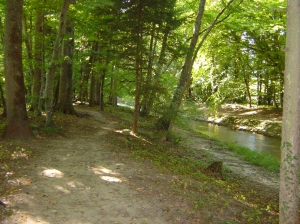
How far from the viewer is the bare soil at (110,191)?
15.5 feet

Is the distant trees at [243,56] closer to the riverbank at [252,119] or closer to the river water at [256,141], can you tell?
the riverbank at [252,119]

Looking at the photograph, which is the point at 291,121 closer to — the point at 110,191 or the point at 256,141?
the point at 110,191

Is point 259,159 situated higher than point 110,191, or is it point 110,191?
point 110,191

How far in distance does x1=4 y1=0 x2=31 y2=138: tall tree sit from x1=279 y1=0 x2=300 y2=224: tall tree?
7018mm

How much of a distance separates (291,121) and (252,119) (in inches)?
855

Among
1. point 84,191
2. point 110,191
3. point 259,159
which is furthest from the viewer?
point 259,159

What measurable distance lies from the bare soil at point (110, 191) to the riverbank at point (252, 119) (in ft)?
43.4

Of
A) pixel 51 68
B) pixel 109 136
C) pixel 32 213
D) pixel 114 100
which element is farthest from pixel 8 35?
pixel 114 100

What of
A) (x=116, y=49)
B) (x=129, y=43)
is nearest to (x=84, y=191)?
(x=116, y=49)

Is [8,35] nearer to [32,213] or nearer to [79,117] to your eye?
[32,213]

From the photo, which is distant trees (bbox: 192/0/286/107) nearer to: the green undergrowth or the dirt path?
the green undergrowth

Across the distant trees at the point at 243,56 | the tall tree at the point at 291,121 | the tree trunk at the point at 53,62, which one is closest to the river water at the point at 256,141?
the distant trees at the point at 243,56

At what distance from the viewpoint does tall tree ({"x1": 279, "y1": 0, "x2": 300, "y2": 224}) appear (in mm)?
4645

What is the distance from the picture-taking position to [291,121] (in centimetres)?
472
